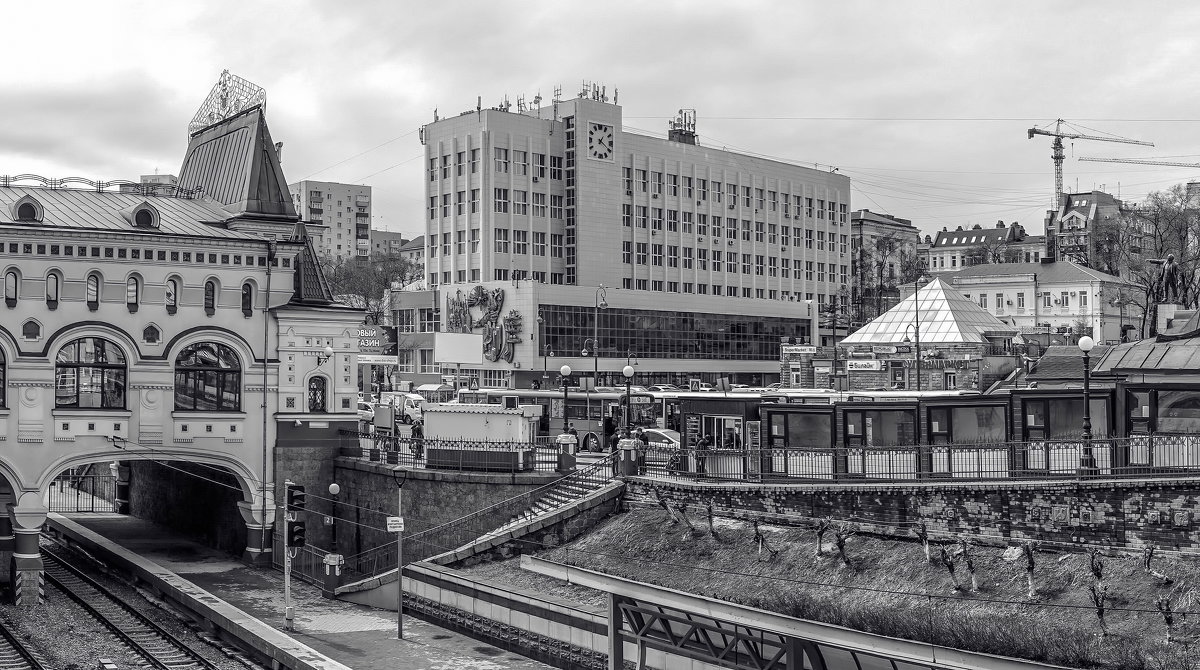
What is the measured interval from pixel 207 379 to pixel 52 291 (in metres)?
5.42

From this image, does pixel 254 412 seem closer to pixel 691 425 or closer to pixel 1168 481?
pixel 691 425

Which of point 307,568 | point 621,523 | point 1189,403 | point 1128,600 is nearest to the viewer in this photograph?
point 1128,600

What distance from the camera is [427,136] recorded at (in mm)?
96312

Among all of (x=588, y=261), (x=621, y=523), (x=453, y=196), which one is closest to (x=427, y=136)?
(x=453, y=196)

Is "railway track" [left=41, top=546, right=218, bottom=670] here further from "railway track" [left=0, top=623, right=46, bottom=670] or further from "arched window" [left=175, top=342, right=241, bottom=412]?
"arched window" [left=175, top=342, right=241, bottom=412]

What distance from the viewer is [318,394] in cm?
4416

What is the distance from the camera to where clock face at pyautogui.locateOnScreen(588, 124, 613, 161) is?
311 ft

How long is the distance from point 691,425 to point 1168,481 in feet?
53.7

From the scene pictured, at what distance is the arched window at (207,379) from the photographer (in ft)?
137

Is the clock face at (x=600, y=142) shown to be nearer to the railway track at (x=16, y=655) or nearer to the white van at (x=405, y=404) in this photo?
the white van at (x=405, y=404)

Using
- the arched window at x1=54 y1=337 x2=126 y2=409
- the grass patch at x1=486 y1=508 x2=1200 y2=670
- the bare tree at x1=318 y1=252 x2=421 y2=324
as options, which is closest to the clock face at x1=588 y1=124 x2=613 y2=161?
the bare tree at x1=318 y1=252 x2=421 y2=324

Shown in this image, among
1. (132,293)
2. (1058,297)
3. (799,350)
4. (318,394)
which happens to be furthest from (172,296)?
(1058,297)

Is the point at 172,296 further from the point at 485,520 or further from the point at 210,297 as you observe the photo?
the point at 485,520

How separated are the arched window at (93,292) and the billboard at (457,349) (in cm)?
3617
